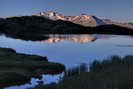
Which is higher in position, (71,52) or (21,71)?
(21,71)

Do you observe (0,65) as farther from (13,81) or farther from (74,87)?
(74,87)

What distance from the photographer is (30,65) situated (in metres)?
44.4

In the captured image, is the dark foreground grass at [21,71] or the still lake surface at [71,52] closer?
the dark foreground grass at [21,71]

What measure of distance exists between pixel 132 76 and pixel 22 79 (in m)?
18.4

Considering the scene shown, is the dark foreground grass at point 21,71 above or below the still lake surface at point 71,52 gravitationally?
above

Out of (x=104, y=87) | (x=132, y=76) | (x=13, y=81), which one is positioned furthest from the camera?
(x=13, y=81)

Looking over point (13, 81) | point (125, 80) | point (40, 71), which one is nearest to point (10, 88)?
point (13, 81)

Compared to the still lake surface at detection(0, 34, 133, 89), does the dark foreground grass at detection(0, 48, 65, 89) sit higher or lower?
higher

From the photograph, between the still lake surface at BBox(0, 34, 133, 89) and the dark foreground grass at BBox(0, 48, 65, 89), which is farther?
the still lake surface at BBox(0, 34, 133, 89)

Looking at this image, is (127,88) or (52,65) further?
(52,65)

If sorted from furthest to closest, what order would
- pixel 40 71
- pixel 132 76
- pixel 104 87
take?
pixel 40 71, pixel 132 76, pixel 104 87

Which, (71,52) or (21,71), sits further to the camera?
(71,52)

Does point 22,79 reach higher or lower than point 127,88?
lower

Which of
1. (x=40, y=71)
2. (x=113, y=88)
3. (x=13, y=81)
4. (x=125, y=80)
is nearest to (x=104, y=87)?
(x=113, y=88)
